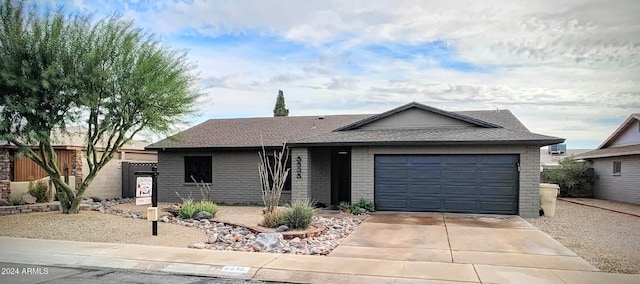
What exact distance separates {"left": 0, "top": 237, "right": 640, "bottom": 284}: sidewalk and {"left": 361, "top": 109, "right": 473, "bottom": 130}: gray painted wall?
9883 millimetres

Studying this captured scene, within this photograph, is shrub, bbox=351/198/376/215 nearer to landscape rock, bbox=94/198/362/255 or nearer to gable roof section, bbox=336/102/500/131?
landscape rock, bbox=94/198/362/255

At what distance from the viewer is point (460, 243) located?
1048cm

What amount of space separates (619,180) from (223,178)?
58.8 ft

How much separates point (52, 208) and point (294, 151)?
333 inches

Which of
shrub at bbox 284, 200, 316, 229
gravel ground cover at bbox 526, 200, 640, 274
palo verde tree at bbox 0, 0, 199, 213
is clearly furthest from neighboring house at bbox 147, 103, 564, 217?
shrub at bbox 284, 200, 316, 229

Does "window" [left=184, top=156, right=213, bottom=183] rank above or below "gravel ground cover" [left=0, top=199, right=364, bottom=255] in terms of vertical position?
above

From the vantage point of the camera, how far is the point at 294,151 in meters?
17.8

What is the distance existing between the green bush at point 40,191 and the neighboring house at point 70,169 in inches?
30.2

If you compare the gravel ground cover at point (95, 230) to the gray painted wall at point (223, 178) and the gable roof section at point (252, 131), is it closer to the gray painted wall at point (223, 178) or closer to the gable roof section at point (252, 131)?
the gable roof section at point (252, 131)

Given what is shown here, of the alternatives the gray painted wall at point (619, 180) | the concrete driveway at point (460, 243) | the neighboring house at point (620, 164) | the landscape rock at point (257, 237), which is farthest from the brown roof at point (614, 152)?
the landscape rock at point (257, 237)

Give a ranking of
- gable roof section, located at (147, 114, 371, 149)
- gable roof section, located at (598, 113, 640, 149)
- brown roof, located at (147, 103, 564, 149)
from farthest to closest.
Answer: gable roof section, located at (598, 113, 640, 149)
gable roof section, located at (147, 114, 371, 149)
brown roof, located at (147, 103, 564, 149)

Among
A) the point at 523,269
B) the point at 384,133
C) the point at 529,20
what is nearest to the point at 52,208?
the point at 384,133

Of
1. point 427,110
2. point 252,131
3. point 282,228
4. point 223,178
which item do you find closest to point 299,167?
point 223,178

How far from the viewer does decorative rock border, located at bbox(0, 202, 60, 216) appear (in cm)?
1505
